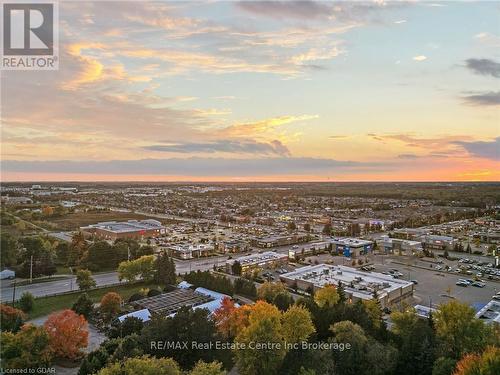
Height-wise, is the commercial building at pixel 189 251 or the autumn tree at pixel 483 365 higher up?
the autumn tree at pixel 483 365

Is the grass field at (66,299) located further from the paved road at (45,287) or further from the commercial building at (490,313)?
the commercial building at (490,313)

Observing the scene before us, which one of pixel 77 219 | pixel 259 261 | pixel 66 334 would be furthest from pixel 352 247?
pixel 77 219

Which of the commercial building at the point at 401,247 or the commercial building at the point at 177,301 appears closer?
the commercial building at the point at 177,301

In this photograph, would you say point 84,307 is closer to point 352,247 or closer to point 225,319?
point 225,319

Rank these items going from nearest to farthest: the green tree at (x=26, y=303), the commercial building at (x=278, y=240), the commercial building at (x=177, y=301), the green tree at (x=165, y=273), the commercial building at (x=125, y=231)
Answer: the commercial building at (x=177, y=301) → the green tree at (x=26, y=303) → the green tree at (x=165, y=273) → the commercial building at (x=278, y=240) → the commercial building at (x=125, y=231)

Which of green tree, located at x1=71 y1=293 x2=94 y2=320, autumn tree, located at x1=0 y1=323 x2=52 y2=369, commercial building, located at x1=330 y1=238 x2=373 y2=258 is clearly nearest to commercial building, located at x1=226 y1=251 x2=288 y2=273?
commercial building, located at x1=330 y1=238 x2=373 y2=258

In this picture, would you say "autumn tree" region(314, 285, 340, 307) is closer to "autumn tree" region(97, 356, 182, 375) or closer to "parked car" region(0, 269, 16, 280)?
"autumn tree" region(97, 356, 182, 375)

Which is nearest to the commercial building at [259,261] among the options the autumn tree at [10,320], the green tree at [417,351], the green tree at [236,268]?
the green tree at [236,268]
